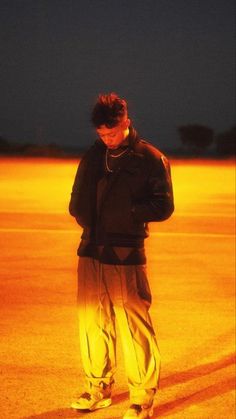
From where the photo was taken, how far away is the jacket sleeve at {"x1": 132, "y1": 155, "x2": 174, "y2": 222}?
458cm

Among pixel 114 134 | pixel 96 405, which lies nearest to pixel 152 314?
pixel 96 405

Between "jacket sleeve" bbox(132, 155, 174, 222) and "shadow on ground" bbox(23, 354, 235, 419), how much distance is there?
1192 millimetres

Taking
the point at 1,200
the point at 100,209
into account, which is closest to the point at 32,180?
the point at 1,200

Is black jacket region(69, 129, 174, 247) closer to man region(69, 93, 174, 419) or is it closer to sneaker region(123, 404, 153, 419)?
man region(69, 93, 174, 419)

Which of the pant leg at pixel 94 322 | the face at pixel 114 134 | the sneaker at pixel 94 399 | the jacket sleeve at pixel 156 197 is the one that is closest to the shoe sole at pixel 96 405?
the sneaker at pixel 94 399

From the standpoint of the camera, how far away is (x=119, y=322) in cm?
474

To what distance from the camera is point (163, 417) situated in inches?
190

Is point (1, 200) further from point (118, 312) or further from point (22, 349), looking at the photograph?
point (118, 312)

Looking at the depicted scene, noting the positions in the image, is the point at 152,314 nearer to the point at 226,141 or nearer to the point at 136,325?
the point at 136,325

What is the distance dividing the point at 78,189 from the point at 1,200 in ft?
52.7

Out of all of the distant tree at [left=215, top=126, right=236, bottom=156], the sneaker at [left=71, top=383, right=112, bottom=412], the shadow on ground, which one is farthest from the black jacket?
the distant tree at [left=215, top=126, right=236, bottom=156]

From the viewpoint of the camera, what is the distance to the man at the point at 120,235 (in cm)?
462

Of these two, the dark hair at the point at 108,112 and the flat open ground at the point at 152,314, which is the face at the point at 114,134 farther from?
the flat open ground at the point at 152,314

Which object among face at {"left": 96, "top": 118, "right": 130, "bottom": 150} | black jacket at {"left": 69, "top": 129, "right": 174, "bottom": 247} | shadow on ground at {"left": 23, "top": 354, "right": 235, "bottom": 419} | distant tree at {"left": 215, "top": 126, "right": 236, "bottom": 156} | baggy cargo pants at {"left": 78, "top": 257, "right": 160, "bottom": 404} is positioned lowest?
shadow on ground at {"left": 23, "top": 354, "right": 235, "bottom": 419}
